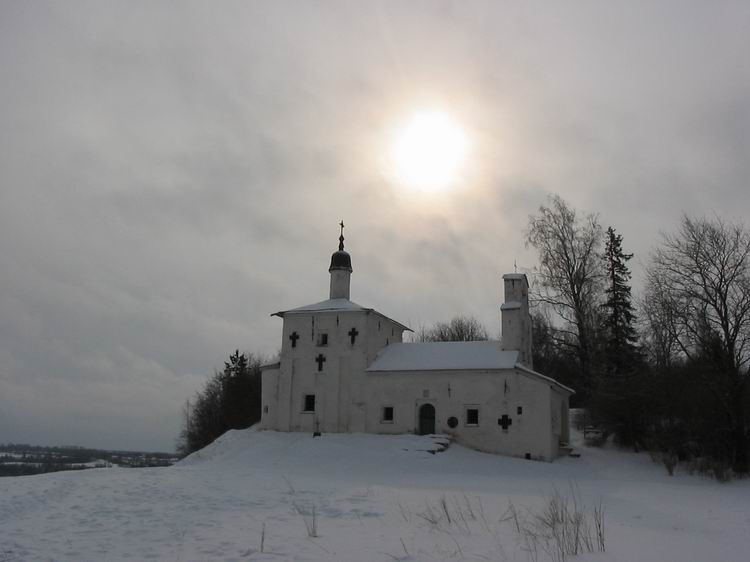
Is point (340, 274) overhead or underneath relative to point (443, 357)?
overhead

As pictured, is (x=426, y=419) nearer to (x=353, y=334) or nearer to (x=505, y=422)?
(x=505, y=422)

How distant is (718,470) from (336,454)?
14.3 meters

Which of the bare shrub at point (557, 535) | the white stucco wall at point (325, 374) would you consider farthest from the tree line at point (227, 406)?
the bare shrub at point (557, 535)

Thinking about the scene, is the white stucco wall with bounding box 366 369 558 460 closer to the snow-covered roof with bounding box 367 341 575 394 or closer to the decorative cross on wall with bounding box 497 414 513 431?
the decorative cross on wall with bounding box 497 414 513 431

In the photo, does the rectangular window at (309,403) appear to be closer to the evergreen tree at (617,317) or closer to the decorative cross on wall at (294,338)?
the decorative cross on wall at (294,338)

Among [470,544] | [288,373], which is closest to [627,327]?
[288,373]

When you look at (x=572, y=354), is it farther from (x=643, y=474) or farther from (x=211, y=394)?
(x=211, y=394)

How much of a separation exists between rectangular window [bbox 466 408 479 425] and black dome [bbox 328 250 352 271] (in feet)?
34.8

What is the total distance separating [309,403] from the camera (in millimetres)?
32750

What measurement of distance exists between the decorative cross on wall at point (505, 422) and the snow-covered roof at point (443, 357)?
2177mm

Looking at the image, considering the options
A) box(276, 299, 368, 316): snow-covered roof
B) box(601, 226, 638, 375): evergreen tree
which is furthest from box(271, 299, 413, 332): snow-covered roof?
box(601, 226, 638, 375): evergreen tree

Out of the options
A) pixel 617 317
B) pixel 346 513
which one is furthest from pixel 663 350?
pixel 346 513

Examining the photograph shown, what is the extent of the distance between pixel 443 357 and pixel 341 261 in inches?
320

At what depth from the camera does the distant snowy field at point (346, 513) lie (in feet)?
33.3
